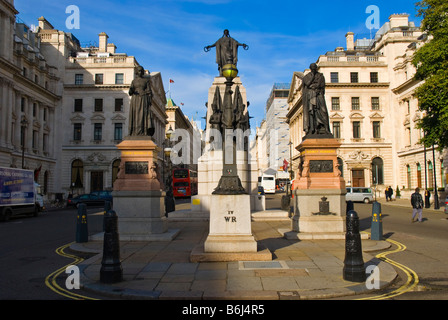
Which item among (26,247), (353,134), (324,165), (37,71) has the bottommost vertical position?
(26,247)

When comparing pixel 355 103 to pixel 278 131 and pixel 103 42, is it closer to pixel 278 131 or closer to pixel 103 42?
pixel 278 131

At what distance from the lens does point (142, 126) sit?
A: 13.2m

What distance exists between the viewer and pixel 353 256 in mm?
6656

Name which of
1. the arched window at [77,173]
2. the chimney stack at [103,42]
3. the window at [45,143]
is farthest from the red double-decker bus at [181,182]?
the chimney stack at [103,42]

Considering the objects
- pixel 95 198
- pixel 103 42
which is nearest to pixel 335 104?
pixel 95 198

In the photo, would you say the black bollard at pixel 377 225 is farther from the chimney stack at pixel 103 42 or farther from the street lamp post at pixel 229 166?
the chimney stack at pixel 103 42

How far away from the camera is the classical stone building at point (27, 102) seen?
39688 millimetres

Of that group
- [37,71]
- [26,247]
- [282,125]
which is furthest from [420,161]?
[282,125]

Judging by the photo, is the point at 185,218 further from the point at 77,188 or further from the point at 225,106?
the point at 77,188

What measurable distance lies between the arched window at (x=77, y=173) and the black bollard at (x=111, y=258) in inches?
2013

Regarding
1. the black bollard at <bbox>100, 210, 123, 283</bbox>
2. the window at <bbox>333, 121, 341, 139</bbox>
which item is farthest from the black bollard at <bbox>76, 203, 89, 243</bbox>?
the window at <bbox>333, 121, 341, 139</bbox>

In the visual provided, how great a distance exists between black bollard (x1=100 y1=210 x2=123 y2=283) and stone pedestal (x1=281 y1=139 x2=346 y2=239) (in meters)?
6.44

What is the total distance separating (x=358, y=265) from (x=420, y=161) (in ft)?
144

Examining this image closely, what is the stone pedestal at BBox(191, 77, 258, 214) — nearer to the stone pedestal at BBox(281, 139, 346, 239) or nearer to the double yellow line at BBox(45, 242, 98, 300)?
the stone pedestal at BBox(281, 139, 346, 239)
